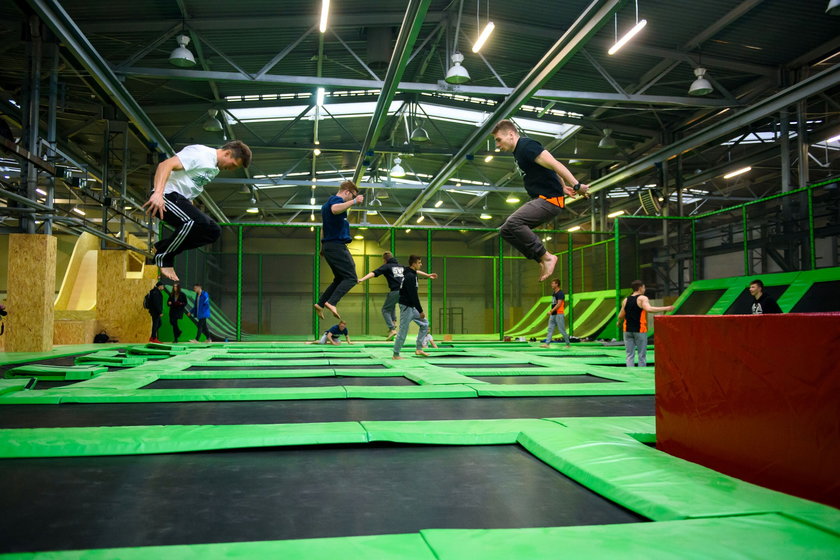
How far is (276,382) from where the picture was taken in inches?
206

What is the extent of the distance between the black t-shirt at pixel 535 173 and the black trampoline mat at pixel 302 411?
1.82m

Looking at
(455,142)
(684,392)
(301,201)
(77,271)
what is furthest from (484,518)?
(301,201)

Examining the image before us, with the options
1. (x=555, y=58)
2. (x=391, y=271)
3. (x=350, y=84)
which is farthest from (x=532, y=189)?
(x=350, y=84)

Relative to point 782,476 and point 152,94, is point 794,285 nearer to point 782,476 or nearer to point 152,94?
point 782,476

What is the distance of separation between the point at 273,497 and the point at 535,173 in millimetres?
3787

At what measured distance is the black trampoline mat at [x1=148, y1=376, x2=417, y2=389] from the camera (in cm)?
480

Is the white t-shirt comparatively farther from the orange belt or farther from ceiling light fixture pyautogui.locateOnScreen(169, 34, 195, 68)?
ceiling light fixture pyautogui.locateOnScreen(169, 34, 195, 68)

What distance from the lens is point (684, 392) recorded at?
2312 mm

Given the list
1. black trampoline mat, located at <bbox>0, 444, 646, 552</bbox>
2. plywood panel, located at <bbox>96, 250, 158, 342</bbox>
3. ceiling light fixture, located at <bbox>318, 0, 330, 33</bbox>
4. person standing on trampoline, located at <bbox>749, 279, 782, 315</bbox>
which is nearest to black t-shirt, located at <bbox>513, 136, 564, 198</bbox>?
black trampoline mat, located at <bbox>0, 444, 646, 552</bbox>

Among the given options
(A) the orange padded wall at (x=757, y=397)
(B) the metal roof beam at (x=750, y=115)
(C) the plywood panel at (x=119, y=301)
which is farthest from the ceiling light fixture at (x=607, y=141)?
(A) the orange padded wall at (x=757, y=397)

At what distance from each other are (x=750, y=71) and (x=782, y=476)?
12.9 meters

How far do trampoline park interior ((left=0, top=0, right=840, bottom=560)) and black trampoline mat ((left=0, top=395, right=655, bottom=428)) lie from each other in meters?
0.04

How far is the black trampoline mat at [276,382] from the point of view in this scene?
4797 mm

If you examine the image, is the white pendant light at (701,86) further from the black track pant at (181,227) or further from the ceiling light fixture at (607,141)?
the black track pant at (181,227)
